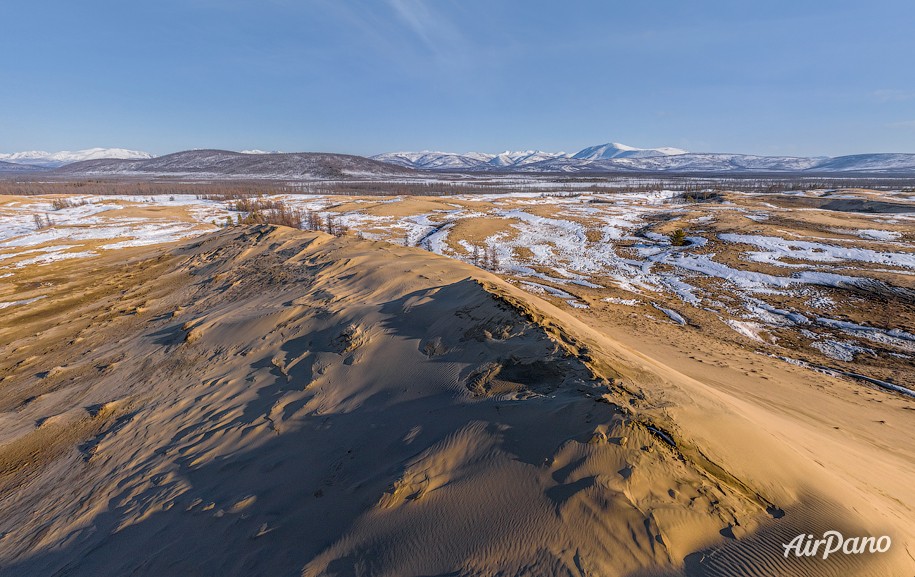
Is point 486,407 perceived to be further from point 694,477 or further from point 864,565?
point 864,565

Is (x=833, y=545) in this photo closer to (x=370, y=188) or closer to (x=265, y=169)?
(x=370, y=188)

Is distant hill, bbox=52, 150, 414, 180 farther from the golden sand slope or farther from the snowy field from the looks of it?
the golden sand slope

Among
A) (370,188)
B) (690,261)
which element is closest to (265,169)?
(370,188)

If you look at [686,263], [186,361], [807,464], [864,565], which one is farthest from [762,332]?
[186,361]

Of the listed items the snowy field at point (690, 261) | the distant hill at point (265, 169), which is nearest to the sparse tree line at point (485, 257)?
the snowy field at point (690, 261)

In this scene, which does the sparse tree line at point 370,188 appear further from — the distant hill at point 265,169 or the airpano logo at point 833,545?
the airpano logo at point 833,545
